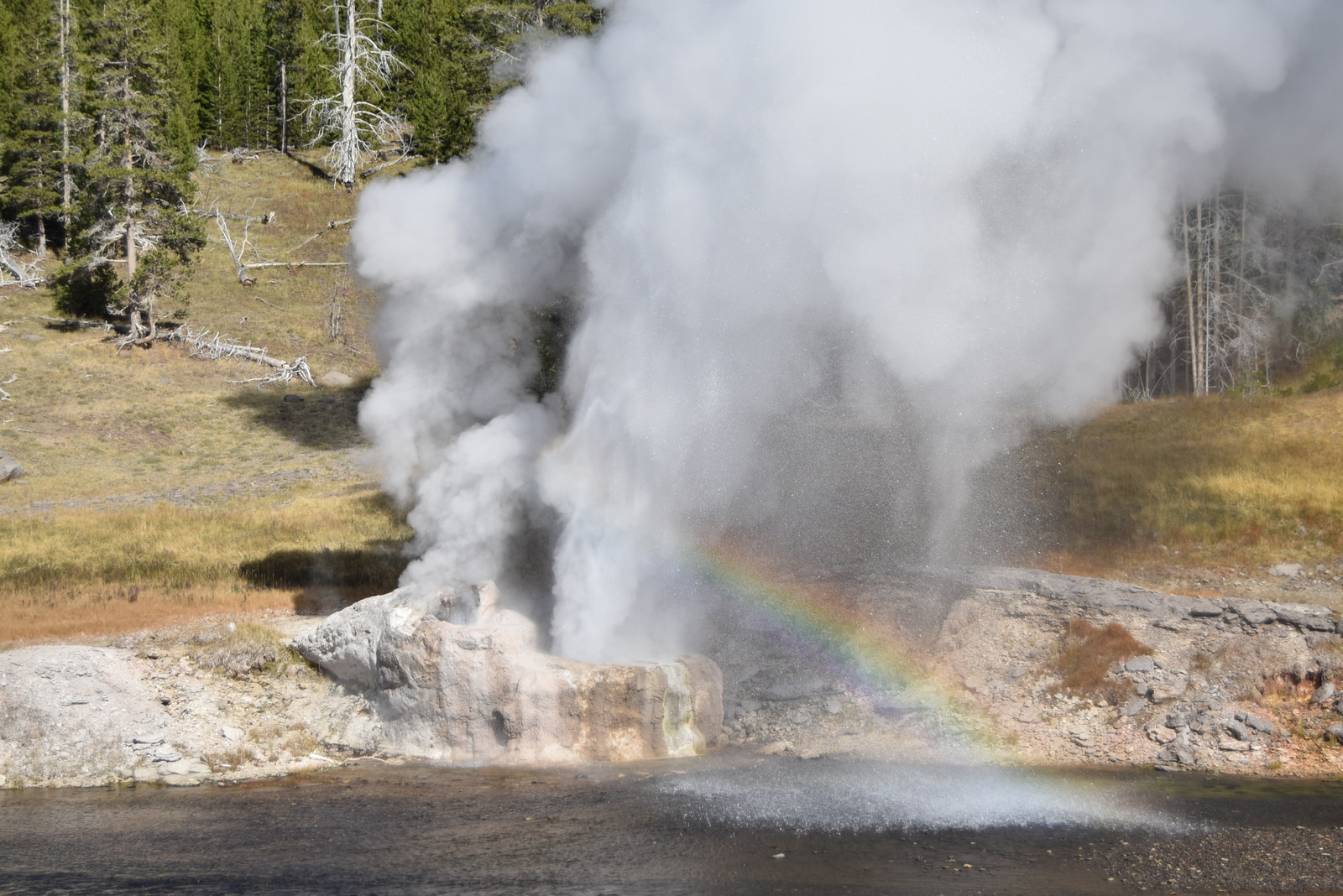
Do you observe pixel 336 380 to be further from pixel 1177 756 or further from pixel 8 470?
pixel 1177 756

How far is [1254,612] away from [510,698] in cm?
982

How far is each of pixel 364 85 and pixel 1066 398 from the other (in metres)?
41.4

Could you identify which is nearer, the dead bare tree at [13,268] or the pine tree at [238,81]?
the dead bare tree at [13,268]

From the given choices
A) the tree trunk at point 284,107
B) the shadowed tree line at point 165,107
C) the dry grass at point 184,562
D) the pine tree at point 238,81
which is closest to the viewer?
the dry grass at point 184,562

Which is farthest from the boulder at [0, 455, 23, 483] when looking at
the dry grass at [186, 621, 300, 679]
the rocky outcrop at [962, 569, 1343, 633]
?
the rocky outcrop at [962, 569, 1343, 633]

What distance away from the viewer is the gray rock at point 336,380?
40469 millimetres

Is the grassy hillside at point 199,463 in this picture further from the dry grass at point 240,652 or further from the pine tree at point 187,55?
the pine tree at point 187,55

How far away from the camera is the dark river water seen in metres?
8.55

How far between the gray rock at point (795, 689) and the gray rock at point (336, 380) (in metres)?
30.6

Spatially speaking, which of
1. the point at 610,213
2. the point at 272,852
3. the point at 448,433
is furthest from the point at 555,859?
the point at 610,213

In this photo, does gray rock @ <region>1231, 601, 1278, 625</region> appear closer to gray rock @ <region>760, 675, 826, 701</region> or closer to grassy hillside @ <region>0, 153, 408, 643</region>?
gray rock @ <region>760, 675, 826, 701</region>

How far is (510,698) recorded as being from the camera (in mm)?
12312

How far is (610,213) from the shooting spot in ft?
48.9

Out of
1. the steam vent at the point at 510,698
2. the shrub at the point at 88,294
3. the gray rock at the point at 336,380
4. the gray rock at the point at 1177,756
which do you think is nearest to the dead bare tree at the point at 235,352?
the gray rock at the point at 336,380
